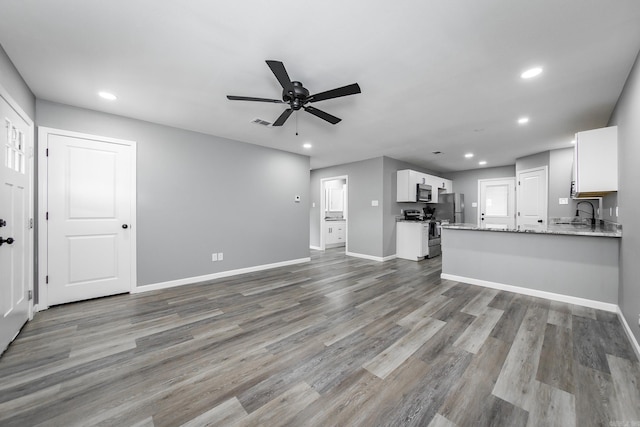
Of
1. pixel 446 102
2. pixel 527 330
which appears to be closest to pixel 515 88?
pixel 446 102

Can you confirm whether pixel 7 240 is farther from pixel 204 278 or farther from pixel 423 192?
pixel 423 192

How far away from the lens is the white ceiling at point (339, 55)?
5.48ft

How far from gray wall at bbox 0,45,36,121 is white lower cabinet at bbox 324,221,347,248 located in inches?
236

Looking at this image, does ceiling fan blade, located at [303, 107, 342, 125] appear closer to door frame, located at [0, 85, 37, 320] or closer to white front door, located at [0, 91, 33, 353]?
white front door, located at [0, 91, 33, 353]

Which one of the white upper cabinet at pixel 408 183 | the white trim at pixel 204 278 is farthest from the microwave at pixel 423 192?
the white trim at pixel 204 278

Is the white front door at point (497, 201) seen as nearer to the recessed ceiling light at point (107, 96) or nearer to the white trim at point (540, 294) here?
the white trim at point (540, 294)

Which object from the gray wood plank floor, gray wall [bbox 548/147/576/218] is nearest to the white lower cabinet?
the gray wood plank floor

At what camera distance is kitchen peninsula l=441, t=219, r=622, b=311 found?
2928mm

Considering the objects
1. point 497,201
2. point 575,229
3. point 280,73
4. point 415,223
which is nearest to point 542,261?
point 575,229

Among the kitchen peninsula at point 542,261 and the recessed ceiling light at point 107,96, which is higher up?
the recessed ceiling light at point 107,96

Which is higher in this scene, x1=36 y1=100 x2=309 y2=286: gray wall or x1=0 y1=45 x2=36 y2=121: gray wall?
x1=0 y1=45 x2=36 y2=121: gray wall

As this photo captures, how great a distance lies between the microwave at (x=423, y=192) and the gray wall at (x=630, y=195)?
3478mm

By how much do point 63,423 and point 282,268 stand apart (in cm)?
372

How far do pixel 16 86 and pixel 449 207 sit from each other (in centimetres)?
834
